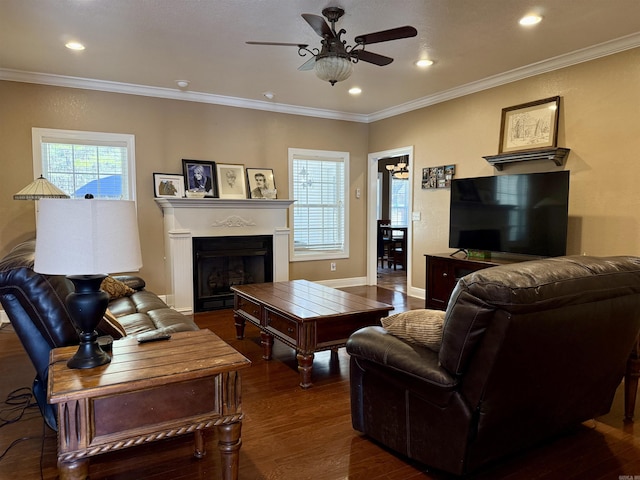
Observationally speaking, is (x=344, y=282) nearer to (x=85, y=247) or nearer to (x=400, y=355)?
(x=400, y=355)

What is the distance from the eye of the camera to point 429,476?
6.43 feet

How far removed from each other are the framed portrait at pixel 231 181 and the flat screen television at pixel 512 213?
2793 mm

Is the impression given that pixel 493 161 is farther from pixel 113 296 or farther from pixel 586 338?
pixel 113 296

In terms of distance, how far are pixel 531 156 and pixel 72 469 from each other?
14.8 ft

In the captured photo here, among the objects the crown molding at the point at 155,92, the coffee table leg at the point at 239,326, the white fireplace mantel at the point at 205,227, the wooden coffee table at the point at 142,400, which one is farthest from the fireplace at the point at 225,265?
the wooden coffee table at the point at 142,400

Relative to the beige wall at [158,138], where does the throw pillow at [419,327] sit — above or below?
below

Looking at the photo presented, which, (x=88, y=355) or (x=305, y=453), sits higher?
(x=88, y=355)

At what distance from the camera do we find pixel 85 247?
55.9 inches

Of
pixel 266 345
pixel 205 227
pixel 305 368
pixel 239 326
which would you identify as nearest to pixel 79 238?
pixel 305 368

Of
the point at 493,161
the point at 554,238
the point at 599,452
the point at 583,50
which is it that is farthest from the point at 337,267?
the point at 599,452

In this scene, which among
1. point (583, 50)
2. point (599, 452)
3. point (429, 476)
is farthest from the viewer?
point (583, 50)

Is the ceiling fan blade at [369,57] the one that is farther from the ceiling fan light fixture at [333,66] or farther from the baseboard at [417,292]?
the baseboard at [417,292]

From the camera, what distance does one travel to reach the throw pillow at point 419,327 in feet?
6.20

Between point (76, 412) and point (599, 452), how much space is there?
2.39 m
